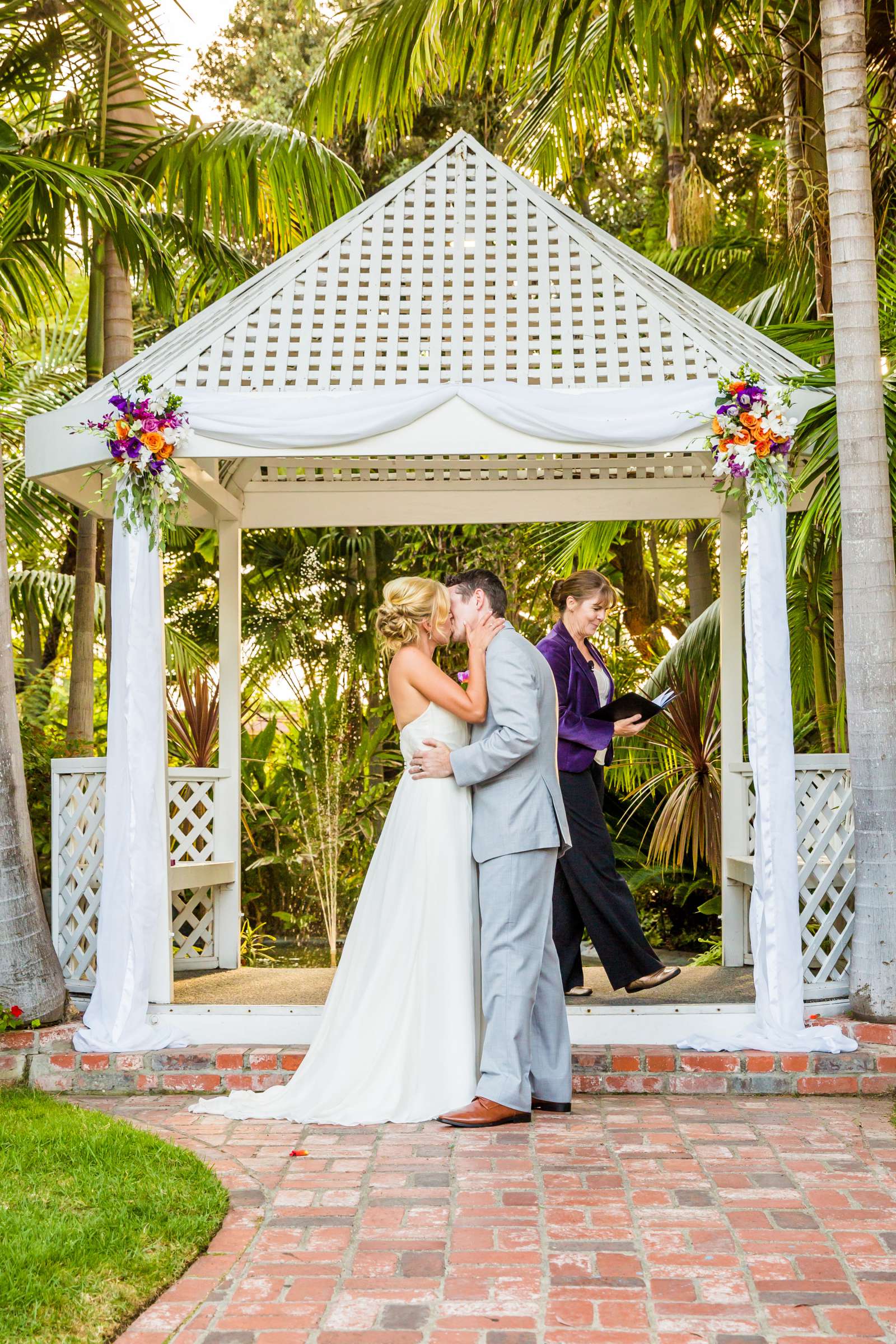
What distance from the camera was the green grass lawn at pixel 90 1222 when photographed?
2975 mm

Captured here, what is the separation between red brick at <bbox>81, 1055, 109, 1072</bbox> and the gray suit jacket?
1.81m

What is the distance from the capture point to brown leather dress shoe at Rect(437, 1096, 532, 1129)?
455cm

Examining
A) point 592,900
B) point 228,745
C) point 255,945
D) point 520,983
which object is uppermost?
point 228,745

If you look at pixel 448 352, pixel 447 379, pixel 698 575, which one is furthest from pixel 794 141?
pixel 698 575

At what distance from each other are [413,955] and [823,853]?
2.08m

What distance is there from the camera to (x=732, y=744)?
7133mm

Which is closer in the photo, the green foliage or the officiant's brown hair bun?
the officiant's brown hair bun

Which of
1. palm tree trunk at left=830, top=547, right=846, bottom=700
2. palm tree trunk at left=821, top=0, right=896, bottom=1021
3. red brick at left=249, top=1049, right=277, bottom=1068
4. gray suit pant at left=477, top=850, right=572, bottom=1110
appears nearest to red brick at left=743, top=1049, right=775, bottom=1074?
palm tree trunk at left=821, top=0, right=896, bottom=1021

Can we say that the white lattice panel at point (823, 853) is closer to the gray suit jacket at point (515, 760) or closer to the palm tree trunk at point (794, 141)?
the gray suit jacket at point (515, 760)

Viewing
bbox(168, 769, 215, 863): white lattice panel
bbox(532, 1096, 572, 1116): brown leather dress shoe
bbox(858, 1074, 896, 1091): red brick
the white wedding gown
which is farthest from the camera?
bbox(168, 769, 215, 863): white lattice panel

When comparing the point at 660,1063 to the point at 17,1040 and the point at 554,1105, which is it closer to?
the point at 554,1105

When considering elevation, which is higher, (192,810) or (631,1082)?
(192,810)

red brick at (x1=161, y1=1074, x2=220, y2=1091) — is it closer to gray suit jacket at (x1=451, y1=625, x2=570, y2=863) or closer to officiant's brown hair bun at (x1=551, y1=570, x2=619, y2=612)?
gray suit jacket at (x1=451, y1=625, x2=570, y2=863)

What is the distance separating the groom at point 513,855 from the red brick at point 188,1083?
113 cm
